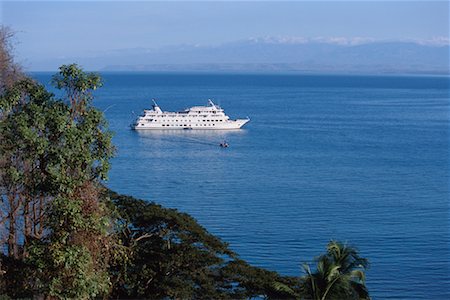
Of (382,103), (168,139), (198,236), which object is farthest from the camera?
(382,103)

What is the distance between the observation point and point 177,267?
12.2 m

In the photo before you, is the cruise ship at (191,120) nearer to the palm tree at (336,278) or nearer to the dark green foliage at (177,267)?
the dark green foliage at (177,267)

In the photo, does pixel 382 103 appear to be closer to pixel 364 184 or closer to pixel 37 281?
pixel 364 184

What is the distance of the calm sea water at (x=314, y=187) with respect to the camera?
24.1 meters

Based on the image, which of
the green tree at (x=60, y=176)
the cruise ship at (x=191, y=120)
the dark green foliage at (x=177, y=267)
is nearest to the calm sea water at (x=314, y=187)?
the green tree at (x=60, y=176)

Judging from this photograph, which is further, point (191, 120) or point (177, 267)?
point (191, 120)

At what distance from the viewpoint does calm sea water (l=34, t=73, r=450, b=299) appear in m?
24.1

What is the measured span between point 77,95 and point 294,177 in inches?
1133

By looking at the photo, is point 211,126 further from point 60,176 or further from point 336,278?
point 60,176

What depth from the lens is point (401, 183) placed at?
36.2 m

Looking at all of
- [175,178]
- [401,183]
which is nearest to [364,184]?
[401,183]

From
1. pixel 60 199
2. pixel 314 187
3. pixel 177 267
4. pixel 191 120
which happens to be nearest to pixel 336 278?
pixel 177 267

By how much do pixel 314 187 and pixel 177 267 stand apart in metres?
23.0

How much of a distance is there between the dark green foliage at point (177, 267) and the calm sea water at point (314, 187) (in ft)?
10.3
